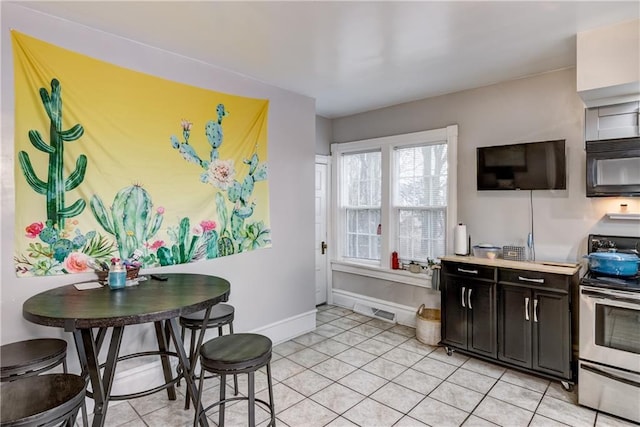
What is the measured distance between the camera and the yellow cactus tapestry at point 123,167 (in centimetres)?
230

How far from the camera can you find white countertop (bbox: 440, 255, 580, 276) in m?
2.92

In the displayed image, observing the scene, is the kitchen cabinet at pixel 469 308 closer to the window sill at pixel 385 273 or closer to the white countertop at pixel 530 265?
the white countertop at pixel 530 265

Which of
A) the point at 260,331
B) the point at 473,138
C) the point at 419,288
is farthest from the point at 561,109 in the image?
the point at 260,331

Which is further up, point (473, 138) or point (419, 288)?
point (473, 138)

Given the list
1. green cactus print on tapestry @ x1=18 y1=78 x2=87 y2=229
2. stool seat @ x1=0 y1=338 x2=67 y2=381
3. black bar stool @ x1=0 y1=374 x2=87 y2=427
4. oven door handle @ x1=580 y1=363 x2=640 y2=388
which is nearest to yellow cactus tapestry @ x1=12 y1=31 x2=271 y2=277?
green cactus print on tapestry @ x1=18 y1=78 x2=87 y2=229

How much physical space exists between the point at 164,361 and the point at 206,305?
1023mm

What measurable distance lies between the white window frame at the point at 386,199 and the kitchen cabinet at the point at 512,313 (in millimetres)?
723

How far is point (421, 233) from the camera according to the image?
440 centimetres

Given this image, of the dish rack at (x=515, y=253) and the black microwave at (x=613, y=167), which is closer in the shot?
the black microwave at (x=613, y=167)

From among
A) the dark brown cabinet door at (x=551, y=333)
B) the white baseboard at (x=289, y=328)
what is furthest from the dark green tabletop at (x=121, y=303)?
the dark brown cabinet door at (x=551, y=333)

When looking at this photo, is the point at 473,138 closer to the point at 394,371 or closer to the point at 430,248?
the point at 430,248

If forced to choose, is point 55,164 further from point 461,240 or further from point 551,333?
point 551,333

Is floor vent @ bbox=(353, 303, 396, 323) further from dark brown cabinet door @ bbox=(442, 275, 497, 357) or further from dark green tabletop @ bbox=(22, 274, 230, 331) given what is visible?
dark green tabletop @ bbox=(22, 274, 230, 331)

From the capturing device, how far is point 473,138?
386 cm
